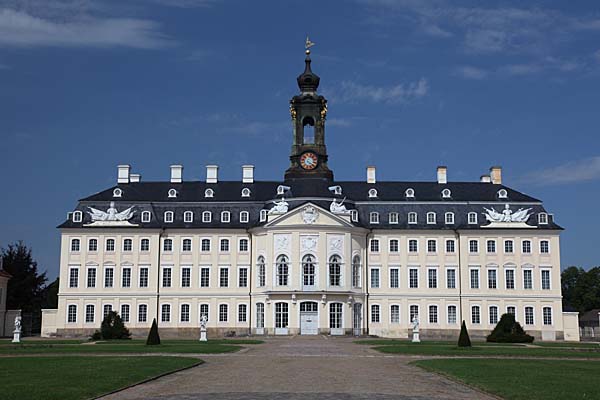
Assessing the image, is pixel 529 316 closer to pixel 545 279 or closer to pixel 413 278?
pixel 545 279

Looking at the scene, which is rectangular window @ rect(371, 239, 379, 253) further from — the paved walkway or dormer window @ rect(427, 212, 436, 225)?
the paved walkway

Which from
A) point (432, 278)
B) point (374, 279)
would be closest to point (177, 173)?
point (374, 279)

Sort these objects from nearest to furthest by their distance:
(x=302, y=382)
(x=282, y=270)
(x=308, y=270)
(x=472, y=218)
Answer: (x=302, y=382) → (x=308, y=270) → (x=282, y=270) → (x=472, y=218)

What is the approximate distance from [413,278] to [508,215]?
9443 millimetres

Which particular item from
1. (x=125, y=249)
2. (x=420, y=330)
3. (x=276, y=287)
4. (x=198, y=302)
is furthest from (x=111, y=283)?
(x=420, y=330)

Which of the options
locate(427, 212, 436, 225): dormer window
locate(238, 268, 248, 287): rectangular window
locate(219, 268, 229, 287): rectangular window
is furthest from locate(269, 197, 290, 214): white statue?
locate(427, 212, 436, 225): dormer window

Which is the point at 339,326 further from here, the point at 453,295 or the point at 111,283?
the point at 111,283

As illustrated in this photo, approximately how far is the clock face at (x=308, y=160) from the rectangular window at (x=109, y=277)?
60.4 ft

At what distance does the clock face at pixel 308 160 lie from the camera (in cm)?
6788

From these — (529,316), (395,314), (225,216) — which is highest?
(225,216)

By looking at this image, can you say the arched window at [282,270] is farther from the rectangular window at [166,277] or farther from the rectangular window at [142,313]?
the rectangular window at [142,313]

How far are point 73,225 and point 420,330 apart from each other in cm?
2969

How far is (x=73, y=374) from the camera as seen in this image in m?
23.2

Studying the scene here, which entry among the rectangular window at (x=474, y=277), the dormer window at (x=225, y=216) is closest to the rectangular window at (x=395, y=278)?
the rectangular window at (x=474, y=277)
